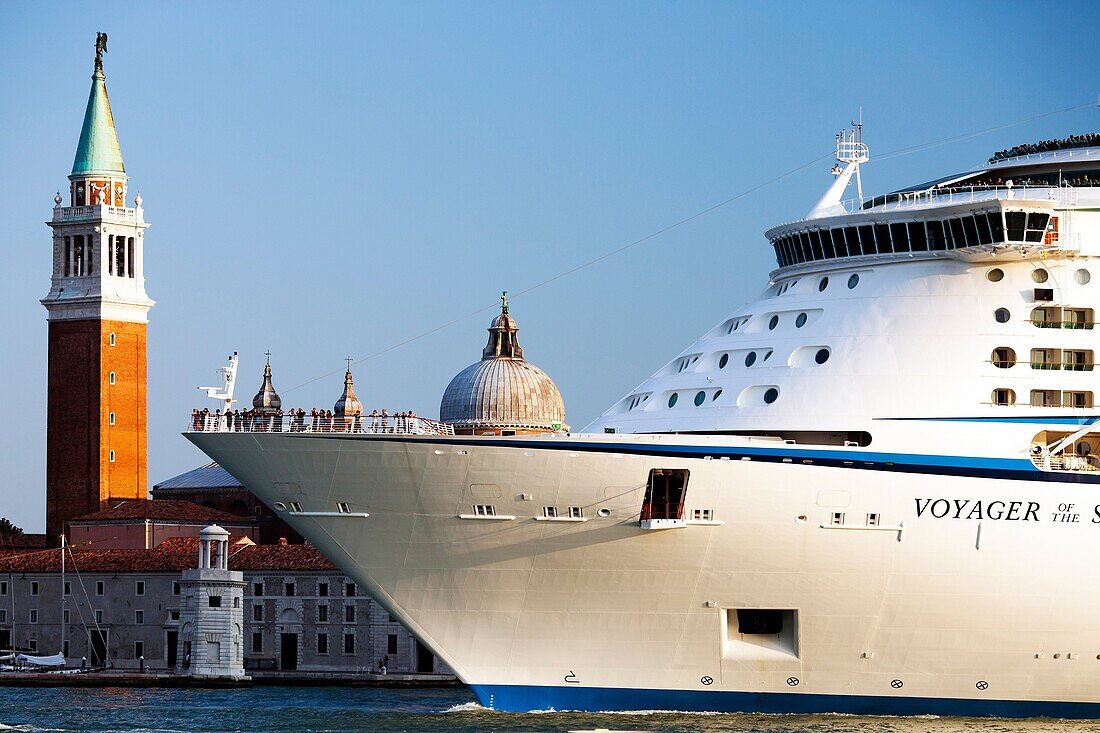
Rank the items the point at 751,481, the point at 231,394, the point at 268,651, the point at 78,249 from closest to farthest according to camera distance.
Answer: the point at 751,481, the point at 231,394, the point at 268,651, the point at 78,249

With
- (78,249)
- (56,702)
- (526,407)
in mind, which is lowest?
(56,702)

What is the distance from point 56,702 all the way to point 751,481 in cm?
2924

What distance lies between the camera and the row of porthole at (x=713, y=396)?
114 ft

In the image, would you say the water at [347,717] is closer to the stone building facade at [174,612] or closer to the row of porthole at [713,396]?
the row of porthole at [713,396]

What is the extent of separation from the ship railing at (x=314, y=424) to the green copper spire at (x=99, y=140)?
6106 cm

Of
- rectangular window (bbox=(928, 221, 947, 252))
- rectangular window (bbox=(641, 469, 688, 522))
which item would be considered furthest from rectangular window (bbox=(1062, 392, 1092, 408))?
rectangular window (bbox=(641, 469, 688, 522))

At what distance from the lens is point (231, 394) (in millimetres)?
37688

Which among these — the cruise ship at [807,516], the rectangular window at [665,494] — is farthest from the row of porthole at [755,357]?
the rectangular window at [665,494]

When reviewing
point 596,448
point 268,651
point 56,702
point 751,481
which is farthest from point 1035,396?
point 268,651

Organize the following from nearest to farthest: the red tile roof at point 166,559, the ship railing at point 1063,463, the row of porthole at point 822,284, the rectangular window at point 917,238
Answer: the ship railing at point 1063,463 → the rectangular window at point 917,238 → the row of porthole at point 822,284 → the red tile roof at point 166,559

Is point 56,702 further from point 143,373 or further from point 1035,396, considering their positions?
point 143,373

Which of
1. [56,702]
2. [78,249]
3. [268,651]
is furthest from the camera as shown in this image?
[78,249]

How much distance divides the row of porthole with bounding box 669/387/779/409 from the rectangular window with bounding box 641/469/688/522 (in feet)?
7.77

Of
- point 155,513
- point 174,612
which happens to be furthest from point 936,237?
point 155,513
